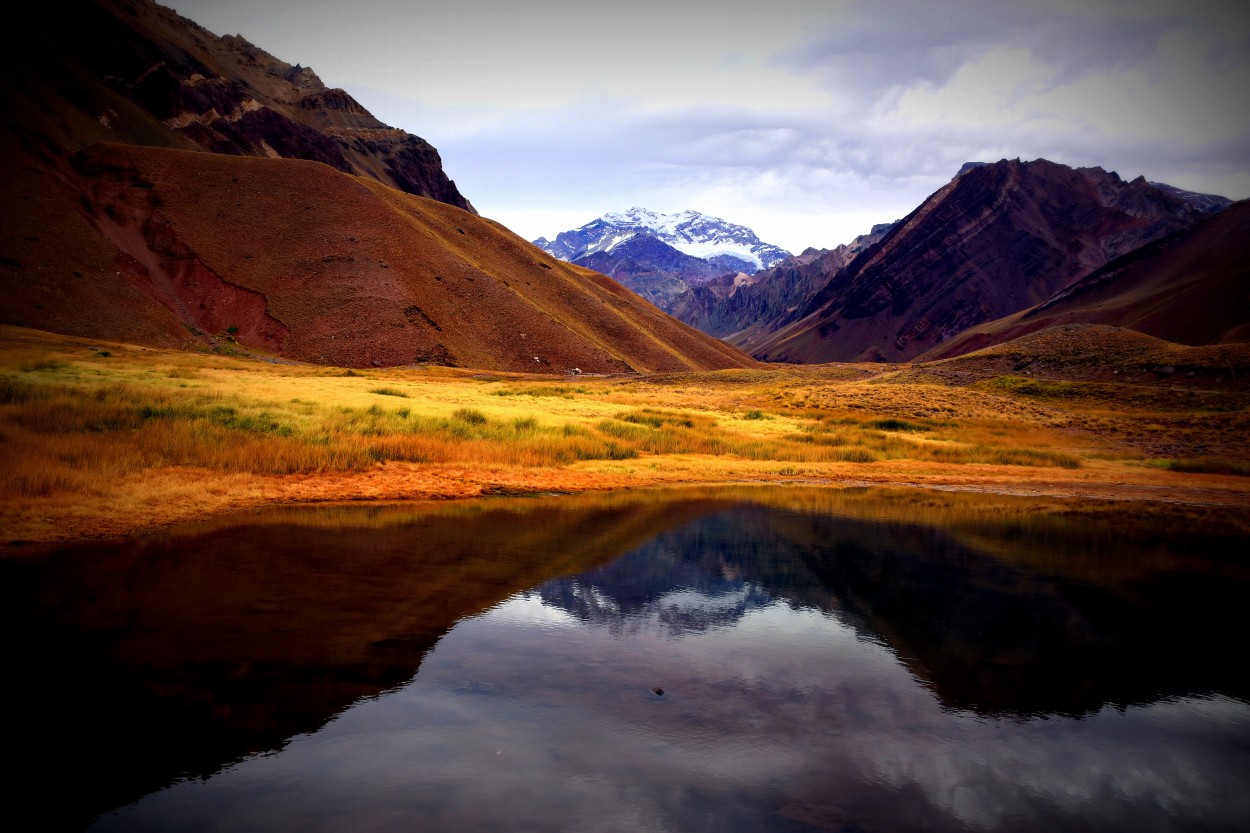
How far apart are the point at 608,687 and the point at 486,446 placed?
18485mm

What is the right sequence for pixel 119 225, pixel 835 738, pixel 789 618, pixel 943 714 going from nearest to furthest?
pixel 835 738 → pixel 943 714 → pixel 789 618 → pixel 119 225

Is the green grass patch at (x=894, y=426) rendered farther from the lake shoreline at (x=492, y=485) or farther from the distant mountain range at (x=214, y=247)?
the distant mountain range at (x=214, y=247)

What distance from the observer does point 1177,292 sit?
149 m

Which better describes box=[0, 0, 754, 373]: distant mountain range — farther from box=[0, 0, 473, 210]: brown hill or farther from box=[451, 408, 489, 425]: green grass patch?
box=[451, 408, 489, 425]: green grass patch

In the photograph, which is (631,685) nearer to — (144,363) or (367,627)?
(367,627)

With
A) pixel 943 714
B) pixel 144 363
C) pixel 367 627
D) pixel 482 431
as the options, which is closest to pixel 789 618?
pixel 943 714

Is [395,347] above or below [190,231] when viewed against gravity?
below

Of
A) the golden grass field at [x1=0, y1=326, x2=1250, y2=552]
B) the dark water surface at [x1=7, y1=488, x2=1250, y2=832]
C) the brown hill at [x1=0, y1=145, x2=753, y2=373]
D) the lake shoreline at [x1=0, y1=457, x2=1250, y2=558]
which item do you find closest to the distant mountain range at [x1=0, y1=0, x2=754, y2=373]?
the brown hill at [x1=0, y1=145, x2=753, y2=373]

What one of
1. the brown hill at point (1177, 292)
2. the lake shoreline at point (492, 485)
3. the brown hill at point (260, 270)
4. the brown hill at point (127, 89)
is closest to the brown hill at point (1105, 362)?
the lake shoreline at point (492, 485)

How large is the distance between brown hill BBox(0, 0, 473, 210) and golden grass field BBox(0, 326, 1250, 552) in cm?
7531

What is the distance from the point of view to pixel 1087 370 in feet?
210

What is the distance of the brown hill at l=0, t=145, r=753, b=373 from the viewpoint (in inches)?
3098

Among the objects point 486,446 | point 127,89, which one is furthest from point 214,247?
point 486,446

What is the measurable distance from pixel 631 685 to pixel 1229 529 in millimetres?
20515
